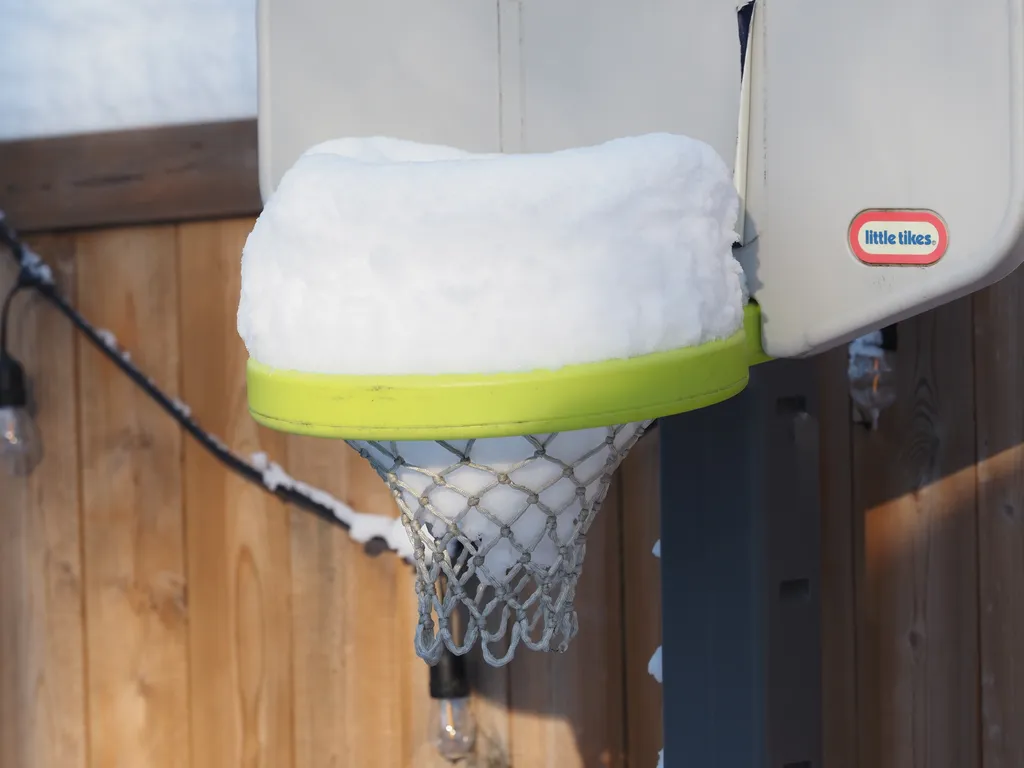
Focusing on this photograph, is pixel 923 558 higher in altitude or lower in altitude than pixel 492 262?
lower

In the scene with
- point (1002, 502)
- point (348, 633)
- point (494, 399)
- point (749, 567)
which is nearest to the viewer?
point (494, 399)

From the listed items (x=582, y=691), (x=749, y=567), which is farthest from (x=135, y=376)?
(x=749, y=567)

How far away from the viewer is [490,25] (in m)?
0.77

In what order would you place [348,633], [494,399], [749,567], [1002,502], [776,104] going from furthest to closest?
[348,633]
[1002,502]
[749,567]
[776,104]
[494,399]

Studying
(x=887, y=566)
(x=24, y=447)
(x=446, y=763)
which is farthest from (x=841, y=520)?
(x=24, y=447)

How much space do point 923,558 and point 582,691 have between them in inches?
16.3

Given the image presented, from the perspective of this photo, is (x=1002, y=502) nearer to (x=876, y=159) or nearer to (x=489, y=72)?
(x=876, y=159)

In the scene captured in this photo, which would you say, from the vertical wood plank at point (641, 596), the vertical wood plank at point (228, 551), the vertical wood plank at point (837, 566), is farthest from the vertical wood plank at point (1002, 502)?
the vertical wood plank at point (228, 551)

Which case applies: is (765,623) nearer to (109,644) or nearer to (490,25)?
Answer: (490,25)

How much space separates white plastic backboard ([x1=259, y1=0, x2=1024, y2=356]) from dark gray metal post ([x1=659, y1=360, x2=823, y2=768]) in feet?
0.47

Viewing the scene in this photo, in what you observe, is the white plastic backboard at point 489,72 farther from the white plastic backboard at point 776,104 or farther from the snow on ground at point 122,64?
the snow on ground at point 122,64

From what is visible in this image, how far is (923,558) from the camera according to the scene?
1129 millimetres

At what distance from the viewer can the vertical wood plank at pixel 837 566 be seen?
112 centimetres

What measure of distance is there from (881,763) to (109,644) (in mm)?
953
